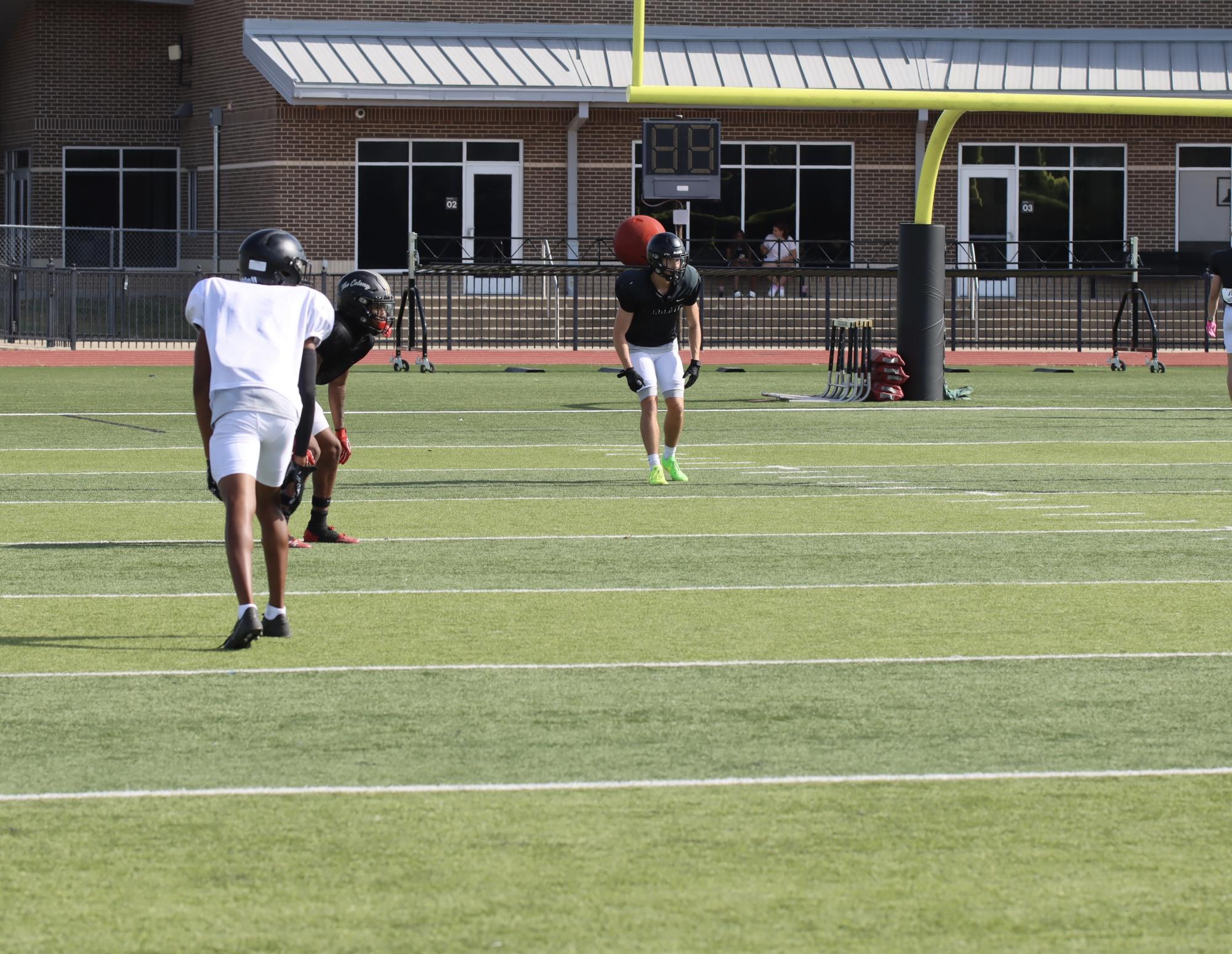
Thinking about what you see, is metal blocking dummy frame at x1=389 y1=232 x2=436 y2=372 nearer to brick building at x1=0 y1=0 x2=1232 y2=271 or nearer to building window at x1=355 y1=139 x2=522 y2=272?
brick building at x1=0 y1=0 x2=1232 y2=271

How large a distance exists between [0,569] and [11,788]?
14.9ft

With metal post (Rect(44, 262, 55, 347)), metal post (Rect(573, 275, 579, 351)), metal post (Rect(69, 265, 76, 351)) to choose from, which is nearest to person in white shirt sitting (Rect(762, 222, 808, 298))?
metal post (Rect(573, 275, 579, 351))

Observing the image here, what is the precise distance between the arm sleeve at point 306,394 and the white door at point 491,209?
97.5ft

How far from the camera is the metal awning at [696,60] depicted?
36.3 metres

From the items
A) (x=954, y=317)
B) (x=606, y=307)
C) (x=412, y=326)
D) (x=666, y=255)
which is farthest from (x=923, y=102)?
(x=606, y=307)

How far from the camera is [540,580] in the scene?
985 centimetres

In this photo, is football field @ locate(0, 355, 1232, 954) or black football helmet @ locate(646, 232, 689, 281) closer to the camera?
football field @ locate(0, 355, 1232, 954)

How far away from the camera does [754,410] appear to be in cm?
2117

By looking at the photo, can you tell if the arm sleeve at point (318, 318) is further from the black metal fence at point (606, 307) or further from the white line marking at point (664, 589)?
the black metal fence at point (606, 307)

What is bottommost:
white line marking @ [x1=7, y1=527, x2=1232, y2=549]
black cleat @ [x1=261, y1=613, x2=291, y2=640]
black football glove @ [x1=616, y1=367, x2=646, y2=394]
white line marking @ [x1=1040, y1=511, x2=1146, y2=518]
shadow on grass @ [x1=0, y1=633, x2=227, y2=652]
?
shadow on grass @ [x1=0, y1=633, x2=227, y2=652]

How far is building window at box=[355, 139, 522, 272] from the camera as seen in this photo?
3741 centimetres

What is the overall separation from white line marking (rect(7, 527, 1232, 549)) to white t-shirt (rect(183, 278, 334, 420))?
3421 mm

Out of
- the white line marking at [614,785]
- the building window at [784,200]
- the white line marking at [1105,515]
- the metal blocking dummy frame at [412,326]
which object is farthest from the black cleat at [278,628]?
the building window at [784,200]

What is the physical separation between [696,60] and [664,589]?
95.0 ft
